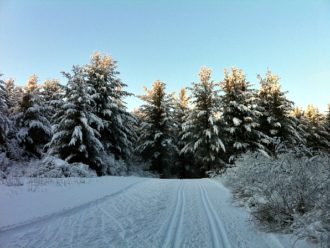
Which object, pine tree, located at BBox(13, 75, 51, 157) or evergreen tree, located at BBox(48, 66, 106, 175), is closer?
evergreen tree, located at BBox(48, 66, 106, 175)

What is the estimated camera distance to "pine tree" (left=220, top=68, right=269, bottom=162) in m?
25.2

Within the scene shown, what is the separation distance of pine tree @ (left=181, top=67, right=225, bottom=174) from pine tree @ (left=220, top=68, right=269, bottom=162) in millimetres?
1021

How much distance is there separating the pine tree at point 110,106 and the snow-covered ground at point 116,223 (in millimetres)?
16157

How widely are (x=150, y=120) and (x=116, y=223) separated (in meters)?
25.2

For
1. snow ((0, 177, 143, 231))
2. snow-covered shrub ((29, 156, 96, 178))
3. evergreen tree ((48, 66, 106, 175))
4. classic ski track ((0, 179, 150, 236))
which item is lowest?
classic ski track ((0, 179, 150, 236))

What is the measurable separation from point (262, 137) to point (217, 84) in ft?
22.0

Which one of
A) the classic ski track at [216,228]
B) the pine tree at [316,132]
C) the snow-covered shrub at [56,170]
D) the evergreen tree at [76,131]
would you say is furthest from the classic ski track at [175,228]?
the pine tree at [316,132]

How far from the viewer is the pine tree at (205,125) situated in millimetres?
25141

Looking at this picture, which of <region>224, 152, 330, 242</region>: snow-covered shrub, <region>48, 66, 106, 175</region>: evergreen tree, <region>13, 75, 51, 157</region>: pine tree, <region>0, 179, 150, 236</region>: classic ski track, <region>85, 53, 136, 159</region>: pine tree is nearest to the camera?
<region>0, 179, 150, 236</region>: classic ski track

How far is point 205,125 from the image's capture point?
87.0ft

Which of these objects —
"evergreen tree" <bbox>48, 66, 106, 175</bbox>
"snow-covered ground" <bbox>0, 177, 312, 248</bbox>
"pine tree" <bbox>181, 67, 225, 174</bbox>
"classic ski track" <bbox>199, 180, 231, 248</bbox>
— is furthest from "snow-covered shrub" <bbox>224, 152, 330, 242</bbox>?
"pine tree" <bbox>181, 67, 225, 174</bbox>

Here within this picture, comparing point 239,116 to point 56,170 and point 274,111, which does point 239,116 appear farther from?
point 56,170

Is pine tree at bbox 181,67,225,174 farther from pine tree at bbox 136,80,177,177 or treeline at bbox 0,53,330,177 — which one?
pine tree at bbox 136,80,177,177

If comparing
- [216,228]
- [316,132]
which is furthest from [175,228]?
[316,132]
